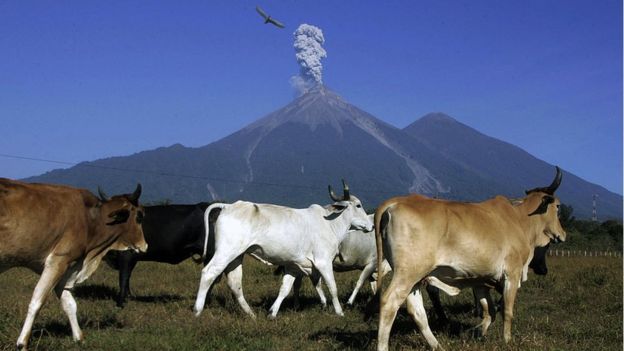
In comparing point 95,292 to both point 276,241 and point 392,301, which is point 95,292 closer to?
point 276,241

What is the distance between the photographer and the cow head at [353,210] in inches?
546

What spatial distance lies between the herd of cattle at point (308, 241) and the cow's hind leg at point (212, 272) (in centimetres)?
1

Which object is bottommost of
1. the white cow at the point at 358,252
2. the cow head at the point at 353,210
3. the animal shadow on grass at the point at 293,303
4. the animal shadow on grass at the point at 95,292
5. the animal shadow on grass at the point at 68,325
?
the animal shadow on grass at the point at 95,292

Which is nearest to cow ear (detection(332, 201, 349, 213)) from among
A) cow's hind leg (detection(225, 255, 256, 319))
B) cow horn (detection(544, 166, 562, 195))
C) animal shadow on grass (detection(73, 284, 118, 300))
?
cow's hind leg (detection(225, 255, 256, 319))

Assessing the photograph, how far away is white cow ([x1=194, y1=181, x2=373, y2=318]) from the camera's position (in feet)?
38.8

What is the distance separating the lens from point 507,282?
30.7 feet

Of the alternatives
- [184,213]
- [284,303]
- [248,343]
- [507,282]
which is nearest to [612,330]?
[507,282]

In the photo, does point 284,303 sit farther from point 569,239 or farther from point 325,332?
point 569,239

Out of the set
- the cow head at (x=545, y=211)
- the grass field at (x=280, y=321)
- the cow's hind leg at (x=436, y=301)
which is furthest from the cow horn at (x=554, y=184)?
the cow's hind leg at (x=436, y=301)

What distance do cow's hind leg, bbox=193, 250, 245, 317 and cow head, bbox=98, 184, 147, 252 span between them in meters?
1.13

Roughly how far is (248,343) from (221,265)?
2.55 meters

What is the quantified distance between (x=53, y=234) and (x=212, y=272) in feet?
10.2

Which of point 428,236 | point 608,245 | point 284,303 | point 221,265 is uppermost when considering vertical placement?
point 428,236

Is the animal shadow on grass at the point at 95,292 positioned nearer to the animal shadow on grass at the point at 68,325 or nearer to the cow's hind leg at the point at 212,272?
the animal shadow on grass at the point at 68,325
